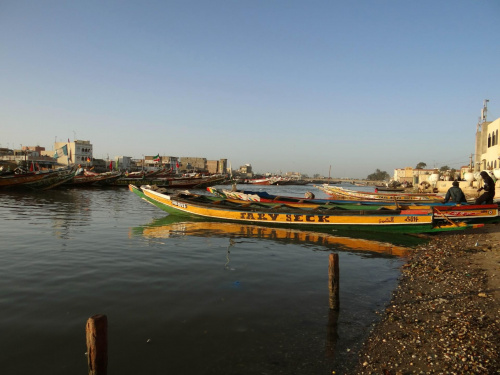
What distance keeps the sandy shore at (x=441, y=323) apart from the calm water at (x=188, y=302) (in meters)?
0.44

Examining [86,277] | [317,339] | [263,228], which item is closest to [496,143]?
[263,228]

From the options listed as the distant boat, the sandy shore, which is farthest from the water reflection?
the distant boat

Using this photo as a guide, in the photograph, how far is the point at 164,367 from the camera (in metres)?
4.91

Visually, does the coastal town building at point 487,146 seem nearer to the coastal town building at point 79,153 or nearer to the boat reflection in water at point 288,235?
the boat reflection in water at point 288,235

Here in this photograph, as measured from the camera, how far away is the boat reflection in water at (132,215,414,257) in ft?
44.2

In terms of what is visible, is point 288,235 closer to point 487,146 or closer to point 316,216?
point 316,216

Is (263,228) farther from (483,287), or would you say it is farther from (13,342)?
(13,342)

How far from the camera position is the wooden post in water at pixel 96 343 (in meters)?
3.68

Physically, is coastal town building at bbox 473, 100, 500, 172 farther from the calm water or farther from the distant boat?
the distant boat

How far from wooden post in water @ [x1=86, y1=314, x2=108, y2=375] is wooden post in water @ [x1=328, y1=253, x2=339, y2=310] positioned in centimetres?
446

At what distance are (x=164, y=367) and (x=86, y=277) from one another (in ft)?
16.5

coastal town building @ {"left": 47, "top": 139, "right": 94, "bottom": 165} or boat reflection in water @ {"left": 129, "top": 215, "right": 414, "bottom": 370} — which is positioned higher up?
coastal town building @ {"left": 47, "top": 139, "right": 94, "bottom": 165}

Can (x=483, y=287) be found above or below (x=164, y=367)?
above

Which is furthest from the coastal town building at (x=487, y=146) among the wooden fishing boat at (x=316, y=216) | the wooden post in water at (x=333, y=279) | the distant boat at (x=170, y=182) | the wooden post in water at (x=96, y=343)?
the distant boat at (x=170, y=182)
